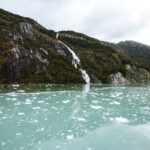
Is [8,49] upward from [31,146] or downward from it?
upward

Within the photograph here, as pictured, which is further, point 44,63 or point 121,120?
point 44,63

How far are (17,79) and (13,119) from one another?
3234 cm

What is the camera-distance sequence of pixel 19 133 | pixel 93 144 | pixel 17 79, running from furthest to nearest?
pixel 17 79, pixel 19 133, pixel 93 144

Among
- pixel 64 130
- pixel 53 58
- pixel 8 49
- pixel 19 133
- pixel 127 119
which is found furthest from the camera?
pixel 53 58

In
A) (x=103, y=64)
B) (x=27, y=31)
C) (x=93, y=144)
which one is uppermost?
(x=27, y=31)

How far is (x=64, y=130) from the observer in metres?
6.17

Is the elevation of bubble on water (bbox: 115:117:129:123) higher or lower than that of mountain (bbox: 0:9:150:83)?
lower

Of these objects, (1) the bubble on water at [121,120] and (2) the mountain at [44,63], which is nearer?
(1) the bubble on water at [121,120]

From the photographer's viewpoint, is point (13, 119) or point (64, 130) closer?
point (64, 130)

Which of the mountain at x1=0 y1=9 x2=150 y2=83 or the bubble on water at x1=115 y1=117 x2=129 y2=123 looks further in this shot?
the mountain at x1=0 y1=9 x2=150 y2=83

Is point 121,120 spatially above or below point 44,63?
below

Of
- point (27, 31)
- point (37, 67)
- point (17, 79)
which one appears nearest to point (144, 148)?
point (17, 79)

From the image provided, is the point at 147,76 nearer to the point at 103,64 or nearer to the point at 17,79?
the point at 103,64

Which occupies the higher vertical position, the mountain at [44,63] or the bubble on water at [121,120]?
the mountain at [44,63]
